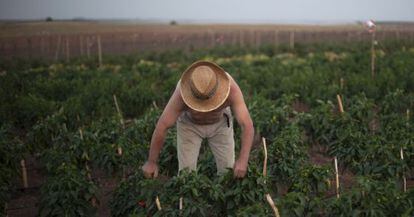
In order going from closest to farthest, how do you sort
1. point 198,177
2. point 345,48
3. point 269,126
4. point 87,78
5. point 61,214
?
point 198,177 → point 61,214 → point 269,126 → point 87,78 → point 345,48

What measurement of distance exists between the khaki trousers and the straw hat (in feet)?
1.47

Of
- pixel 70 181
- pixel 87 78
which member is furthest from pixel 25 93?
pixel 70 181

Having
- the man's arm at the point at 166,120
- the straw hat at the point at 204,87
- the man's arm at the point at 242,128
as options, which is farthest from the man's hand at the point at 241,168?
the man's arm at the point at 166,120

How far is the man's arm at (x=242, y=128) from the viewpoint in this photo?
4125mm

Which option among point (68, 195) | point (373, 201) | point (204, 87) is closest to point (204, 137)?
point (204, 87)

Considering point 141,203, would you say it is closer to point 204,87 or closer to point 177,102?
point 177,102

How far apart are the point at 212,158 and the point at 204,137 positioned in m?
0.62

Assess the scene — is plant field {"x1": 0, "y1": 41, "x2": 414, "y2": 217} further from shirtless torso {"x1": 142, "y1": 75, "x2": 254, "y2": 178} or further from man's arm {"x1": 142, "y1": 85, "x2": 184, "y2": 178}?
man's arm {"x1": 142, "y1": 85, "x2": 184, "y2": 178}

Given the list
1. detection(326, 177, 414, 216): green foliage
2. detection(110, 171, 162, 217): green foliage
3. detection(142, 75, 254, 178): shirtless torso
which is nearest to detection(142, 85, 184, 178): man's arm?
detection(142, 75, 254, 178): shirtless torso

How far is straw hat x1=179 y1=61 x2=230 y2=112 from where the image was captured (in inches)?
160

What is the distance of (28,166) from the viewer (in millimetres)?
7527

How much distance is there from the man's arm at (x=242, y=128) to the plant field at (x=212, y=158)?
128 mm

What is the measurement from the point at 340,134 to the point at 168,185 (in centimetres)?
285

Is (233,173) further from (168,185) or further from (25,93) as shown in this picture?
(25,93)
